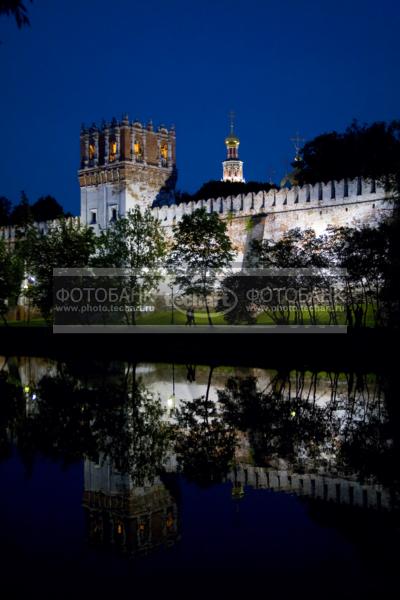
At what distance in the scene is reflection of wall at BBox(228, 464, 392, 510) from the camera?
352 inches

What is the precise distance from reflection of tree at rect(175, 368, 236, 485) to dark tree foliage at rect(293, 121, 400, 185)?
99.8 feet

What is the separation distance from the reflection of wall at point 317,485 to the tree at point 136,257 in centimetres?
2723

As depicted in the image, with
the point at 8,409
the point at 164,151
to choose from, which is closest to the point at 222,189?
Answer: the point at 164,151

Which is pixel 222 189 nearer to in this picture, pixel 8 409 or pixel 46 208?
pixel 46 208

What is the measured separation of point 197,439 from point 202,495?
3.07m

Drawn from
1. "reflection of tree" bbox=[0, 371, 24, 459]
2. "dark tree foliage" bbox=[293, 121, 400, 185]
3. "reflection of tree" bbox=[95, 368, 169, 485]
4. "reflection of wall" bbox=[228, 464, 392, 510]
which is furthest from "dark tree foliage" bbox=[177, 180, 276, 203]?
"reflection of wall" bbox=[228, 464, 392, 510]

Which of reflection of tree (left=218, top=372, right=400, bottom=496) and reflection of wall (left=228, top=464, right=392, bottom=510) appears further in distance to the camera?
reflection of tree (left=218, top=372, right=400, bottom=496)

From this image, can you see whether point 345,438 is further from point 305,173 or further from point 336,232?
point 305,173

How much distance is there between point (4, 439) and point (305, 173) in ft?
133

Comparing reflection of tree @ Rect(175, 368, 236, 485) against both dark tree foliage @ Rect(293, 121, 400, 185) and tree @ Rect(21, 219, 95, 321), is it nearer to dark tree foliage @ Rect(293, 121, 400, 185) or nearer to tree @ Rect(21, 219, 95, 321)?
tree @ Rect(21, 219, 95, 321)

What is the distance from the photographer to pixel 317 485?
Result: 9.53 meters

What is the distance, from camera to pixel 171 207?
44719 millimetres

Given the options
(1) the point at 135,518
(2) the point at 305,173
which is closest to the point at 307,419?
(1) the point at 135,518

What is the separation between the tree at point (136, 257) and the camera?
38.0 meters
